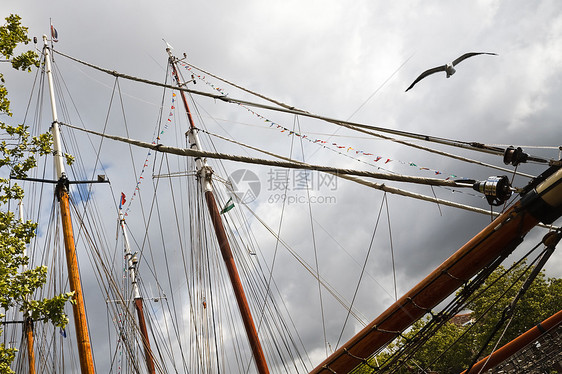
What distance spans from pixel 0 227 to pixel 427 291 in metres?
7.91

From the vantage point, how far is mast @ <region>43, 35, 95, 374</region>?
11.7 meters

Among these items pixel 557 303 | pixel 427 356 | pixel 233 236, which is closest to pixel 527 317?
pixel 557 303

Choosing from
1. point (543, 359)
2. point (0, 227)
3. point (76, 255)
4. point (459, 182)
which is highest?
point (76, 255)

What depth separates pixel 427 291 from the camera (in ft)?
23.6

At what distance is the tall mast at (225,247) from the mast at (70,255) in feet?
21.1

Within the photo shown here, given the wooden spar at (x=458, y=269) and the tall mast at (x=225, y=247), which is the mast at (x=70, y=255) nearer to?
the wooden spar at (x=458, y=269)

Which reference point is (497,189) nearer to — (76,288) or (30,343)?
(76,288)

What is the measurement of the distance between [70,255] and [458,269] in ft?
33.3

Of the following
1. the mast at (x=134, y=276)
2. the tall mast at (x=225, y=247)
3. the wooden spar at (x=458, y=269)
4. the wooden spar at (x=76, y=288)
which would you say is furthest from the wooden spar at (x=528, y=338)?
the mast at (x=134, y=276)

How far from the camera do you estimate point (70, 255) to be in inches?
511

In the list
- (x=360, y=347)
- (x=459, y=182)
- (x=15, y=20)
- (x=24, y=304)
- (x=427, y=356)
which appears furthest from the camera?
(x=427, y=356)

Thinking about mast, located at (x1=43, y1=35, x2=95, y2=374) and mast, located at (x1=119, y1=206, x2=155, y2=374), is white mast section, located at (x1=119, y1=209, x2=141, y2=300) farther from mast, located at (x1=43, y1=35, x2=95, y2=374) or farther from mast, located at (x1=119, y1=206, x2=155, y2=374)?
mast, located at (x1=43, y1=35, x2=95, y2=374)

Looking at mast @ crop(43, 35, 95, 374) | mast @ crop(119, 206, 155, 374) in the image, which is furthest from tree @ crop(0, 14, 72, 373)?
mast @ crop(119, 206, 155, 374)

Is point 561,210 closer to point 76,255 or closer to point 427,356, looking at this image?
point 76,255
